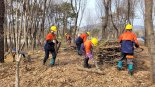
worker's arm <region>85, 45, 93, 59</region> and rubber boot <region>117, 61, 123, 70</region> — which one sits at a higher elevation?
worker's arm <region>85, 45, 93, 59</region>

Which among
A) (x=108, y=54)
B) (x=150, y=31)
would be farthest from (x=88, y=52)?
(x=150, y=31)

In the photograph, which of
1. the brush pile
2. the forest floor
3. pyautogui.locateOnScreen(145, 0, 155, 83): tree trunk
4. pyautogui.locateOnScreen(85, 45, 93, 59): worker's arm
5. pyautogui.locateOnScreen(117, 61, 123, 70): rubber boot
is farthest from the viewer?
the brush pile

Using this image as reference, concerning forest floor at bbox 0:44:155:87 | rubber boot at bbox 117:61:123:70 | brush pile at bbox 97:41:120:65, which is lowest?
forest floor at bbox 0:44:155:87

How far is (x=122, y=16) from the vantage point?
4100 cm

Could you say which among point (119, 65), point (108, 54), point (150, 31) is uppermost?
point (150, 31)

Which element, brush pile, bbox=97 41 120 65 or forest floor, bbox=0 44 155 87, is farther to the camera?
brush pile, bbox=97 41 120 65

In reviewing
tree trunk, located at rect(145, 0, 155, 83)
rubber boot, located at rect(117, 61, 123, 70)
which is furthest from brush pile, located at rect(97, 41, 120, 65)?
tree trunk, located at rect(145, 0, 155, 83)

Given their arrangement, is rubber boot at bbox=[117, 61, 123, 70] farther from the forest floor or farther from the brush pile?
the brush pile

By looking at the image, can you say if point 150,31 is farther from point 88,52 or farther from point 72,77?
point 72,77

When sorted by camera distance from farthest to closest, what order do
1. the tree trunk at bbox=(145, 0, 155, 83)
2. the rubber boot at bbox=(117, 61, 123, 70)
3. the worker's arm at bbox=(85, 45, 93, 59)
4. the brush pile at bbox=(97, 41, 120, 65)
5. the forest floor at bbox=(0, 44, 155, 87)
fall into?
the brush pile at bbox=(97, 41, 120, 65), the worker's arm at bbox=(85, 45, 93, 59), the rubber boot at bbox=(117, 61, 123, 70), the forest floor at bbox=(0, 44, 155, 87), the tree trunk at bbox=(145, 0, 155, 83)

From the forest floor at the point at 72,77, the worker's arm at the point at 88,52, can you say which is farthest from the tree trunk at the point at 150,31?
the worker's arm at the point at 88,52

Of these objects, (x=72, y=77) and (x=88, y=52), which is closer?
(x=72, y=77)

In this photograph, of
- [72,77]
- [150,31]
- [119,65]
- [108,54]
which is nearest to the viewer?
[150,31]

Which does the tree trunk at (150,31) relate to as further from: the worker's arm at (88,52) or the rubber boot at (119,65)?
the worker's arm at (88,52)
